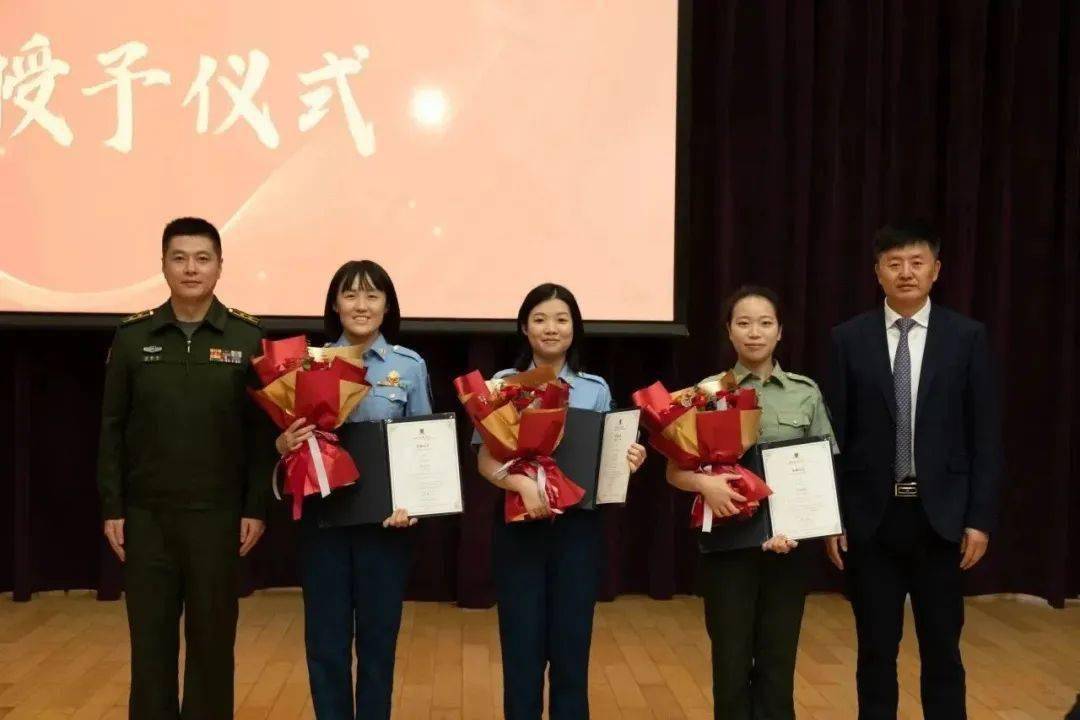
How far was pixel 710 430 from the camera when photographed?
216cm

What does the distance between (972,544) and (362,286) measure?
1616mm

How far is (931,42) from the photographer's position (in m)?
4.24

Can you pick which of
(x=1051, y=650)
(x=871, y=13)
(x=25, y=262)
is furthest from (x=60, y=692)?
(x=871, y=13)

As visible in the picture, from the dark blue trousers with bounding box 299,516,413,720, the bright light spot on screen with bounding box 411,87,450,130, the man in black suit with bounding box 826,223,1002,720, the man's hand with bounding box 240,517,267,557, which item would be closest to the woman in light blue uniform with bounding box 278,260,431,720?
the dark blue trousers with bounding box 299,516,413,720

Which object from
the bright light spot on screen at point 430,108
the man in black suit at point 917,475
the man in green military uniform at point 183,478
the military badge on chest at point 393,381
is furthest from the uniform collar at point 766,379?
the bright light spot on screen at point 430,108

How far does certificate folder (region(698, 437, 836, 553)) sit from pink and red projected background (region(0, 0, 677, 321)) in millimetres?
1797

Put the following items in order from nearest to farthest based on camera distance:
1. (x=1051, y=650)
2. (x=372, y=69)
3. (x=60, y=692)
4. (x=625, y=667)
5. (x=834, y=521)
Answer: (x=834, y=521) < (x=60, y=692) < (x=625, y=667) < (x=1051, y=650) < (x=372, y=69)

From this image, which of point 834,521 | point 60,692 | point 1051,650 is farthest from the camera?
point 1051,650

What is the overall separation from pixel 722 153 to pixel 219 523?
2.77m

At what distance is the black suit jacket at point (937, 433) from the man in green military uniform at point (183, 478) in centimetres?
148

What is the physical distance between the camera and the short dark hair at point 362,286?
2.36 m

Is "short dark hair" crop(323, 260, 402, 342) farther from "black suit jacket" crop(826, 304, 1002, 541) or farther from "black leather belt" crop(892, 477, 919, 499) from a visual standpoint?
"black leather belt" crop(892, 477, 919, 499)

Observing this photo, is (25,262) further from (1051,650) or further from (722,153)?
(1051,650)

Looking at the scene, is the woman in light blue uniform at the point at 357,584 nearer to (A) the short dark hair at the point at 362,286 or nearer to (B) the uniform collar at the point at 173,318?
A: (A) the short dark hair at the point at 362,286
